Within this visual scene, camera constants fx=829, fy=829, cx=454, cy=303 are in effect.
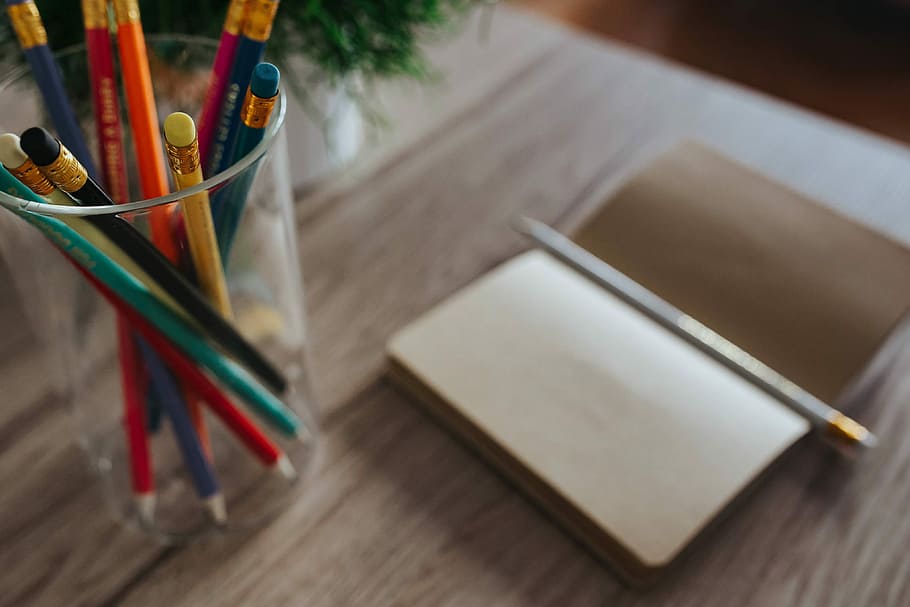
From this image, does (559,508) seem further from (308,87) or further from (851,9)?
(851,9)

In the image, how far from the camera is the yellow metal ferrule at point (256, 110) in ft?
0.83

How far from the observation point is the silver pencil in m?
0.36

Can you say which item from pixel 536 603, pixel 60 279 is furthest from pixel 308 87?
pixel 536 603

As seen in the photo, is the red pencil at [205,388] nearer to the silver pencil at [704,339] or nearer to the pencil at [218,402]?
the pencil at [218,402]

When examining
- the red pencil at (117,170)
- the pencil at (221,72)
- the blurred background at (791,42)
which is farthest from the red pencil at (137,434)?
the blurred background at (791,42)

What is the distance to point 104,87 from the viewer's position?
0.30 metres

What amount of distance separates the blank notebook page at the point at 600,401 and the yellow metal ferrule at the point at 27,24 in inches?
7.7

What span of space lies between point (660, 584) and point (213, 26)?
337 millimetres

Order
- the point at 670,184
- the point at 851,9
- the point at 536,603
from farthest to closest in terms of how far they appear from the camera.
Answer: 1. the point at 851,9
2. the point at 670,184
3. the point at 536,603

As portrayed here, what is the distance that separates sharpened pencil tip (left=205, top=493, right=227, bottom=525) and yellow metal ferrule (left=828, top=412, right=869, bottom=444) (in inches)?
10.4

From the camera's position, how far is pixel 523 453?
1.17 ft

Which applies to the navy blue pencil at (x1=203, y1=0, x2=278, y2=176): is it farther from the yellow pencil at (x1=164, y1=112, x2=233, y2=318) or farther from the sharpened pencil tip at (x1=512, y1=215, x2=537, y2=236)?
the sharpened pencil tip at (x1=512, y1=215, x2=537, y2=236)

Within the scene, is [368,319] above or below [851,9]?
above

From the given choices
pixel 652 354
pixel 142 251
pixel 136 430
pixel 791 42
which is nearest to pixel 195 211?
pixel 142 251
